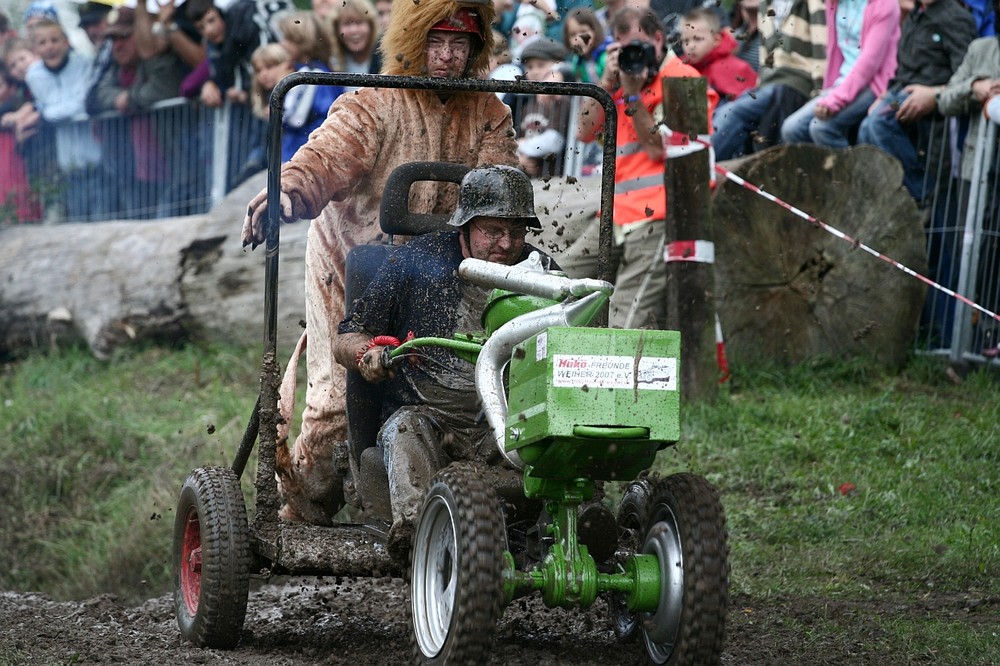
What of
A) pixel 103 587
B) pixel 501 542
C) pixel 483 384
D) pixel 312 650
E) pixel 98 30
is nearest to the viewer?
pixel 501 542

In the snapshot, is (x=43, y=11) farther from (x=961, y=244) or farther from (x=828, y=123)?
(x=961, y=244)

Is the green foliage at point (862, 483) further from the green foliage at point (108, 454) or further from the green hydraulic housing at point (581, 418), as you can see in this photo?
the green foliage at point (108, 454)

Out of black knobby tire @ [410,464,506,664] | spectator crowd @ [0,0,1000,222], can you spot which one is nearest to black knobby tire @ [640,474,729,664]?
black knobby tire @ [410,464,506,664]

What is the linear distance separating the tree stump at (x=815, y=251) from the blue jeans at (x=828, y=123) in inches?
8.1

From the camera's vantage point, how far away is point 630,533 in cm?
485

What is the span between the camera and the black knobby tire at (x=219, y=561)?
506 centimetres

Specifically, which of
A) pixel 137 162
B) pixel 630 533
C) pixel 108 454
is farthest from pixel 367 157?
pixel 137 162

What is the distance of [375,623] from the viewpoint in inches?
233

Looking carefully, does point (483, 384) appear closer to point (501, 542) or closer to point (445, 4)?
point (501, 542)

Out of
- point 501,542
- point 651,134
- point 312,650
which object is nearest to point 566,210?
point 651,134

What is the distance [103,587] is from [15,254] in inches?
184

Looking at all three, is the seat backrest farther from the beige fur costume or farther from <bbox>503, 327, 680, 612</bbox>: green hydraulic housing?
<bbox>503, 327, 680, 612</bbox>: green hydraulic housing

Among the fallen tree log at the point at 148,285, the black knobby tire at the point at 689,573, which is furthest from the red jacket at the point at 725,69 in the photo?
the black knobby tire at the point at 689,573

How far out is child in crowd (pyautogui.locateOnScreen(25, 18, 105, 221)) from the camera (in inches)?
527
